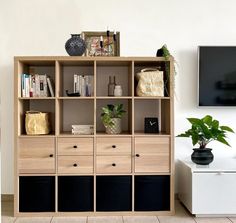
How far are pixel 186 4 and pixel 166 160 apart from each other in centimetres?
178

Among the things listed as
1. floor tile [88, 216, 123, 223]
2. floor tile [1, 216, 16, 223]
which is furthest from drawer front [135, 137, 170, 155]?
floor tile [1, 216, 16, 223]

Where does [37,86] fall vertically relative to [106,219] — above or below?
above

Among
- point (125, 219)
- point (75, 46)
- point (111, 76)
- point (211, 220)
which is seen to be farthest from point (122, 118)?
point (211, 220)

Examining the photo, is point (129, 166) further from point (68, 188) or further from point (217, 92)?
point (217, 92)

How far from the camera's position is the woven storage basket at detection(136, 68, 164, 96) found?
3.37 meters

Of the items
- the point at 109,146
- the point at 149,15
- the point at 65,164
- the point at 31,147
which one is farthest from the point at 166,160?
the point at 149,15

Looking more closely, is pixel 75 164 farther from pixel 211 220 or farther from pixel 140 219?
pixel 211 220

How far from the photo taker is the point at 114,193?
3.35 m

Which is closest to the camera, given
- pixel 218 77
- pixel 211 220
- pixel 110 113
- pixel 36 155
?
pixel 211 220

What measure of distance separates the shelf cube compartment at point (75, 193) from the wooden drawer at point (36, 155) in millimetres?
188

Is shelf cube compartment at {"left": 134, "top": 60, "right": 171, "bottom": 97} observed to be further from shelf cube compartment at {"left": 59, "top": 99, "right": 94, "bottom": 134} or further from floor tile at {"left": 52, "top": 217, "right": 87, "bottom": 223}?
floor tile at {"left": 52, "top": 217, "right": 87, "bottom": 223}

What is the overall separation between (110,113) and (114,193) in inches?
31.2

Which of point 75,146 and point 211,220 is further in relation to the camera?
point 75,146

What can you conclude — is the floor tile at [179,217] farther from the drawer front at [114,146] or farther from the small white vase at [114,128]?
the small white vase at [114,128]
